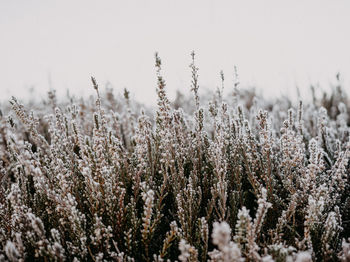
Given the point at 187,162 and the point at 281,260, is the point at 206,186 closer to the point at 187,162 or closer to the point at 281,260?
the point at 187,162

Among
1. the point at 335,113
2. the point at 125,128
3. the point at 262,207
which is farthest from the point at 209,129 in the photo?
the point at 335,113

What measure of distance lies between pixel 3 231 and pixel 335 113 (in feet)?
19.1

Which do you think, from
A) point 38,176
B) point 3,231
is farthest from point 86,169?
point 3,231

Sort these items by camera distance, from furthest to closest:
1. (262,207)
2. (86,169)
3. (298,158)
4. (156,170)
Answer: (156,170) < (298,158) < (86,169) < (262,207)

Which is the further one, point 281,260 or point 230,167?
point 230,167

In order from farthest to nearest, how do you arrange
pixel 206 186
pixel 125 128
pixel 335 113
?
pixel 335 113
pixel 125 128
pixel 206 186

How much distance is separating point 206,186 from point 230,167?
268 millimetres

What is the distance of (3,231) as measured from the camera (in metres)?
1.70

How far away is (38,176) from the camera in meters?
1.50

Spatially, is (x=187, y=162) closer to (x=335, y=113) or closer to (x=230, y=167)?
(x=230, y=167)

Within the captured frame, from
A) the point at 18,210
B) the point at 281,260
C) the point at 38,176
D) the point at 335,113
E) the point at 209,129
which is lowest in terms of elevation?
the point at 281,260

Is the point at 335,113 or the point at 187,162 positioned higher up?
the point at 335,113

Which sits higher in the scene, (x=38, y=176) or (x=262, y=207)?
(x=38, y=176)

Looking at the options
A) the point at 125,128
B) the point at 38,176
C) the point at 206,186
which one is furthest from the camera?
the point at 125,128
